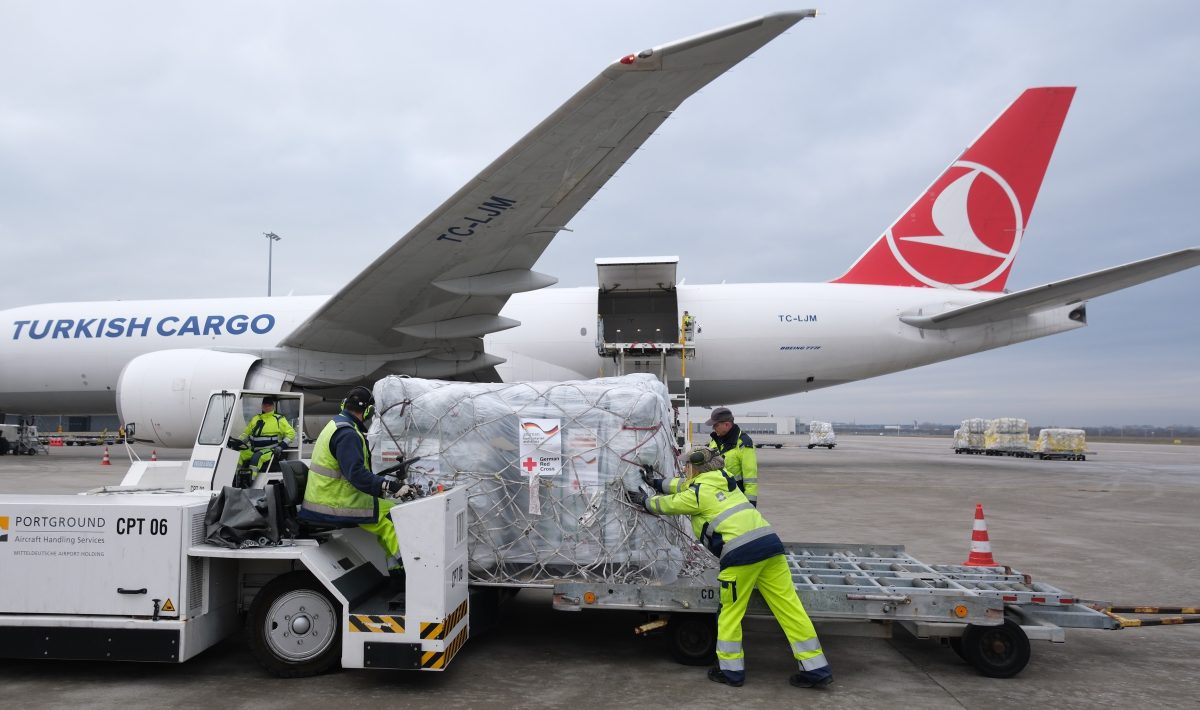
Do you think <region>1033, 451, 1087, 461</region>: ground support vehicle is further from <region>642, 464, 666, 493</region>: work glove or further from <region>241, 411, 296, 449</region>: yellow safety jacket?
<region>241, 411, 296, 449</region>: yellow safety jacket

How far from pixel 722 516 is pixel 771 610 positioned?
665 mm

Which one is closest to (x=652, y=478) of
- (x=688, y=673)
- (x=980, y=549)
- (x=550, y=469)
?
(x=550, y=469)

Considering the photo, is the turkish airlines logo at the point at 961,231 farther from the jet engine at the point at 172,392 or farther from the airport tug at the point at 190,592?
the airport tug at the point at 190,592

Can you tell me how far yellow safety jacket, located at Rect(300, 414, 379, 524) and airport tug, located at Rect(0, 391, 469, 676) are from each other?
228mm

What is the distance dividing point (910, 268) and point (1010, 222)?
2382 millimetres

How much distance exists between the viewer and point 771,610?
445 cm

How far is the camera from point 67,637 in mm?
4184

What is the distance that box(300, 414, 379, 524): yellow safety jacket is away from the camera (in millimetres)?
4512

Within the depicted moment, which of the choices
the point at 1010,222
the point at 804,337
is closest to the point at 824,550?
the point at 804,337

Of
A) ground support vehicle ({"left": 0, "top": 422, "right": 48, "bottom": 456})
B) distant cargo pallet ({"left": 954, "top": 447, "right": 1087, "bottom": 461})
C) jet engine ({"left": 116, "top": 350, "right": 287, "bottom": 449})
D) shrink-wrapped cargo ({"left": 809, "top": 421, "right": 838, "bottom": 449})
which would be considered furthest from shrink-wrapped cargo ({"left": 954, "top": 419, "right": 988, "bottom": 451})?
ground support vehicle ({"left": 0, "top": 422, "right": 48, "bottom": 456})

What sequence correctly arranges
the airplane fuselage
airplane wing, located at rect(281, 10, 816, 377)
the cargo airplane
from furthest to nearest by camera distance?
the airplane fuselage → the cargo airplane → airplane wing, located at rect(281, 10, 816, 377)

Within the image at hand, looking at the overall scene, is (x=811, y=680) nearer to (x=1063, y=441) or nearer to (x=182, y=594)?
(x=182, y=594)

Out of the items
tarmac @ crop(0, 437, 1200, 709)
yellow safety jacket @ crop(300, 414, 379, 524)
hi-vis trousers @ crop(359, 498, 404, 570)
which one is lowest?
tarmac @ crop(0, 437, 1200, 709)

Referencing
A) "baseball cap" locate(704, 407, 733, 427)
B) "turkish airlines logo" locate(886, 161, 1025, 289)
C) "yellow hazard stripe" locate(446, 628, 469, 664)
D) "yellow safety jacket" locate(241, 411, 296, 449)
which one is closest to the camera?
"yellow hazard stripe" locate(446, 628, 469, 664)
